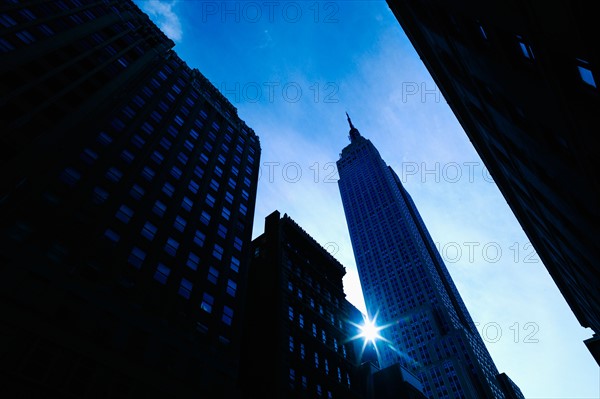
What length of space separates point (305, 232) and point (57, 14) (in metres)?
48.9

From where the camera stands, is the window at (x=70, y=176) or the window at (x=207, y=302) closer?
the window at (x=70, y=176)

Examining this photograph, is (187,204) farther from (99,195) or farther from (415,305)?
(415,305)

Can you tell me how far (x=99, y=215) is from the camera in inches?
1190

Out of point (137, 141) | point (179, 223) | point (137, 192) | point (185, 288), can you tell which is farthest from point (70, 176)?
point (185, 288)

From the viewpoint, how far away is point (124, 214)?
107ft

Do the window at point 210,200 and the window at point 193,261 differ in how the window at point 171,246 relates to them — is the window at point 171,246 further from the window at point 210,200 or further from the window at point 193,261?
the window at point 210,200

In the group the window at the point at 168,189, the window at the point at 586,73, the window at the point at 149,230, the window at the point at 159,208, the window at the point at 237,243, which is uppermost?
the window at the point at 168,189

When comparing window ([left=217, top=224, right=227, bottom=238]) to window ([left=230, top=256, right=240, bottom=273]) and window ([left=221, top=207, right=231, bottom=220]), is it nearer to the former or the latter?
window ([left=221, top=207, right=231, bottom=220])

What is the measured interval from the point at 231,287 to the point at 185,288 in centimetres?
678

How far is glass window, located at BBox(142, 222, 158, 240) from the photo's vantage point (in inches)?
1314

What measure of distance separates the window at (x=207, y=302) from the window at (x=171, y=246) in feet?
17.9

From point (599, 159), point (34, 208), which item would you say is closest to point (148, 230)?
point (34, 208)

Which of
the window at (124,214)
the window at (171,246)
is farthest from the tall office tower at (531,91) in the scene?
the window at (124,214)

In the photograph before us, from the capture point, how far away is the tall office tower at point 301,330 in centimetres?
4125
